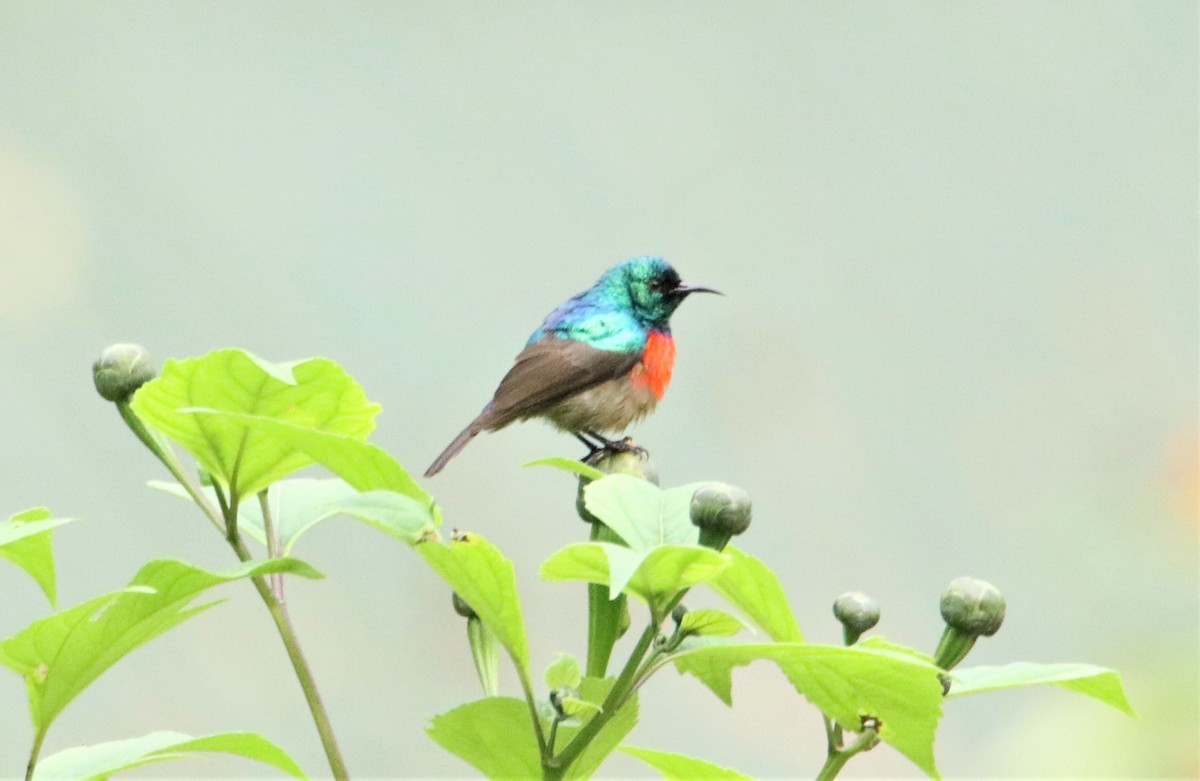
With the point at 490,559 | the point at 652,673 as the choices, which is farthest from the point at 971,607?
the point at 490,559

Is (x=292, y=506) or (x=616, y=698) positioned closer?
(x=616, y=698)

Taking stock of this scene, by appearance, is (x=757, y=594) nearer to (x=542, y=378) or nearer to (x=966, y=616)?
(x=966, y=616)

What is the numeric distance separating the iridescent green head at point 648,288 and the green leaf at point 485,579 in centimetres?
290

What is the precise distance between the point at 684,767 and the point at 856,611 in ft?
0.58

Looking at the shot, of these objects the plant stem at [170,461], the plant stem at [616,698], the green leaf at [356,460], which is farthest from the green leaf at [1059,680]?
the plant stem at [170,461]

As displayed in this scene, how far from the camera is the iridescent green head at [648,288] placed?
365 centimetres

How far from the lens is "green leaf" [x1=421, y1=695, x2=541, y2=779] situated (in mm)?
809

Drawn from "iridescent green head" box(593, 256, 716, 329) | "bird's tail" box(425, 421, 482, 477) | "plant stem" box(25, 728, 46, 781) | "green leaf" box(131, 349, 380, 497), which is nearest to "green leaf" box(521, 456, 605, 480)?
"green leaf" box(131, 349, 380, 497)

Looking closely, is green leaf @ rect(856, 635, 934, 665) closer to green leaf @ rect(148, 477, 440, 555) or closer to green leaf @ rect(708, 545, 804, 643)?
green leaf @ rect(708, 545, 804, 643)

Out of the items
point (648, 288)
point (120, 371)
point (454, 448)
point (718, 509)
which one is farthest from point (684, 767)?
point (648, 288)

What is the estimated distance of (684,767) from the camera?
0.88m

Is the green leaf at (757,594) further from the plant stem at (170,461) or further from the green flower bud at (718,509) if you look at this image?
the plant stem at (170,461)

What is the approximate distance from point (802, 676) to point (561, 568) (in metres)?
0.17

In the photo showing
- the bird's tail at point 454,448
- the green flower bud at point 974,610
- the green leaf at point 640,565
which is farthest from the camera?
the bird's tail at point 454,448
